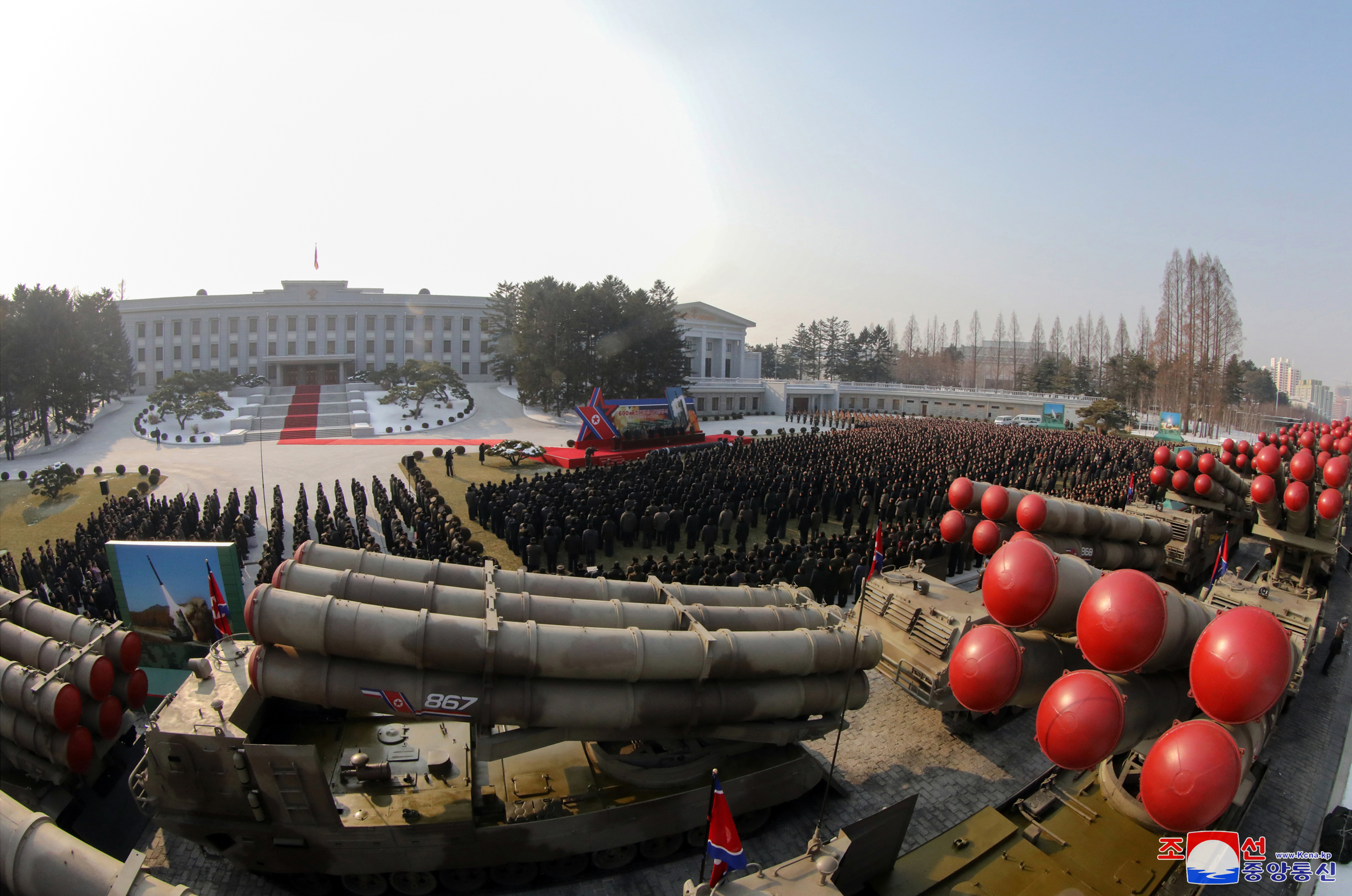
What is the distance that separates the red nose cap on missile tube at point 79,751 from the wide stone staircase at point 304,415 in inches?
1308

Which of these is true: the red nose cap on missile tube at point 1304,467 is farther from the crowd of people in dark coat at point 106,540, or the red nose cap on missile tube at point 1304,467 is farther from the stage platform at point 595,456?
the stage platform at point 595,456

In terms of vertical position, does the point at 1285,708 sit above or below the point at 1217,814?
below

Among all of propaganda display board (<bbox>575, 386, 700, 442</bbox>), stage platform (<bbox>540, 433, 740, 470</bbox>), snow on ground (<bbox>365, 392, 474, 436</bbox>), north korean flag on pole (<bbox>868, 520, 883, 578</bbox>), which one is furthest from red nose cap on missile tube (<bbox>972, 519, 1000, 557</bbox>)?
snow on ground (<bbox>365, 392, 474, 436</bbox>)

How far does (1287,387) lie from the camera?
487 ft

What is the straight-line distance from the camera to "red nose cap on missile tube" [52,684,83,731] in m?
6.49

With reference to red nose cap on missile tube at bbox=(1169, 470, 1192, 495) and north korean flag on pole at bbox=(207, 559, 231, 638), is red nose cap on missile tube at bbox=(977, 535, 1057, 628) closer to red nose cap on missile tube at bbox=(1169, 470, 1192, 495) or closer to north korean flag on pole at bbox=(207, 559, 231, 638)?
north korean flag on pole at bbox=(207, 559, 231, 638)

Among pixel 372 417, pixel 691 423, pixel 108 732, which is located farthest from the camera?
pixel 372 417

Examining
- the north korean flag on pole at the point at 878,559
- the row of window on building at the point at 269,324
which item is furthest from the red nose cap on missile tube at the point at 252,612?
the row of window on building at the point at 269,324

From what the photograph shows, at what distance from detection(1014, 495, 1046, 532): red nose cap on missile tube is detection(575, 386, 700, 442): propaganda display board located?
25.2 metres

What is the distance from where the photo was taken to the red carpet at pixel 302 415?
4144 centimetres

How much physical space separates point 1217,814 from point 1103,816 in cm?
316

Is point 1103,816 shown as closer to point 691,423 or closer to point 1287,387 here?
point 691,423

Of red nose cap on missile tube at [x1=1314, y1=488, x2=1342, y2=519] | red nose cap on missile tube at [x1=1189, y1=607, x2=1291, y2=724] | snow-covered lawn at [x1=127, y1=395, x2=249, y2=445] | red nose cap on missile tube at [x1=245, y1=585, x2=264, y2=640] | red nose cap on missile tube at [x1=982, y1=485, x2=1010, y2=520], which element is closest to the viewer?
red nose cap on missile tube at [x1=1189, y1=607, x2=1291, y2=724]

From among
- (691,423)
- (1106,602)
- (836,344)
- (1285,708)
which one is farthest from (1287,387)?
(1106,602)
